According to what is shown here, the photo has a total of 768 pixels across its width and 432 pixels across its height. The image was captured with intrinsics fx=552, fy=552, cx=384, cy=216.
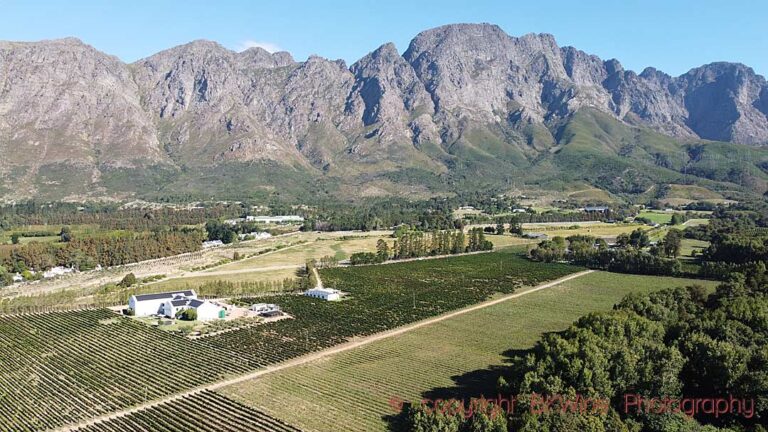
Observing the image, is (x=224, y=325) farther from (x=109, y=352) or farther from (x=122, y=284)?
(x=122, y=284)

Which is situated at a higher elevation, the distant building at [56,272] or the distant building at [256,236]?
the distant building at [256,236]

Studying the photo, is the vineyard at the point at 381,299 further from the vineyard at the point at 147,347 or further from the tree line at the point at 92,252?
the tree line at the point at 92,252

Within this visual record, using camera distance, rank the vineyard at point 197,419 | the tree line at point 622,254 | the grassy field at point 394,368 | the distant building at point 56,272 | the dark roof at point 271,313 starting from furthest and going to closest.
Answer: the distant building at point 56,272
the tree line at point 622,254
the dark roof at point 271,313
the grassy field at point 394,368
the vineyard at point 197,419

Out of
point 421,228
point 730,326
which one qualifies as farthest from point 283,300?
point 421,228


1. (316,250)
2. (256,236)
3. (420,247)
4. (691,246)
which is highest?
(691,246)

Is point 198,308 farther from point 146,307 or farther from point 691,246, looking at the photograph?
point 691,246

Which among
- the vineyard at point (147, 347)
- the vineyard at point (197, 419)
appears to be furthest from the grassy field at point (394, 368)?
the vineyard at point (147, 347)

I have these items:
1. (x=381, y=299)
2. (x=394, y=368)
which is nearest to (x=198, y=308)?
(x=381, y=299)
